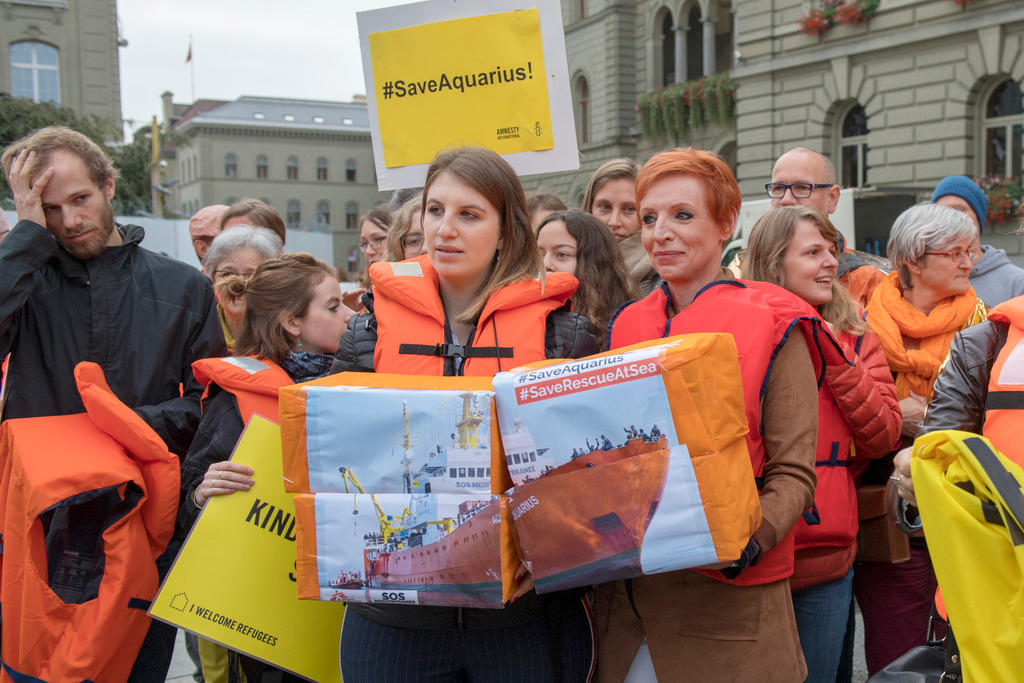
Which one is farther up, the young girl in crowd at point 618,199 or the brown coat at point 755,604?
the young girl in crowd at point 618,199

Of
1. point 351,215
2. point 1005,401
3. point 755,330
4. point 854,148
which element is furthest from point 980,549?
point 351,215

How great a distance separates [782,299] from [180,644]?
4241 mm

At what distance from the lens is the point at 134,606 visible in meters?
2.80

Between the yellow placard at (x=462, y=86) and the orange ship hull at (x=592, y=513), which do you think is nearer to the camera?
the orange ship hull at (x=592, y=513)

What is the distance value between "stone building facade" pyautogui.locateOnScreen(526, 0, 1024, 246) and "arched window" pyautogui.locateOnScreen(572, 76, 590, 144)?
1.74ft

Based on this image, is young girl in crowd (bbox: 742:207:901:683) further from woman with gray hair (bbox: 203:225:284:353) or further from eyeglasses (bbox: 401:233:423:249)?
woman with gray hair (bbox: 203:225:284:353)

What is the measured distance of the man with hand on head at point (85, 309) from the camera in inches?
118

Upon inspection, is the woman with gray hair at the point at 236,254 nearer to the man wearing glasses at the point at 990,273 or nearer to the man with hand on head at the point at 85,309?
the man with hand on head at the point at 85,309

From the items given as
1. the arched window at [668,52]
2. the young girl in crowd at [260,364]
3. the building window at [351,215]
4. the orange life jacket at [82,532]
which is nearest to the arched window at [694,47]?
the arched window at [668,52]

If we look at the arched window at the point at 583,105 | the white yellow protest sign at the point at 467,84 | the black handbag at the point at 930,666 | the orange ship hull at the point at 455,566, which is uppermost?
the arched window at the point at 583,105

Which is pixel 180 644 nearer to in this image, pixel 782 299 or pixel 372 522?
pixel 372 522

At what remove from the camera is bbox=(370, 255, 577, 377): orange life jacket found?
2342 mm

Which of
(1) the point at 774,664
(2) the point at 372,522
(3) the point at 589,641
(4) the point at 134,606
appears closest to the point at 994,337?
(1) the point at 774,664

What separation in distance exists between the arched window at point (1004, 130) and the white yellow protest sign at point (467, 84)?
655 inches
